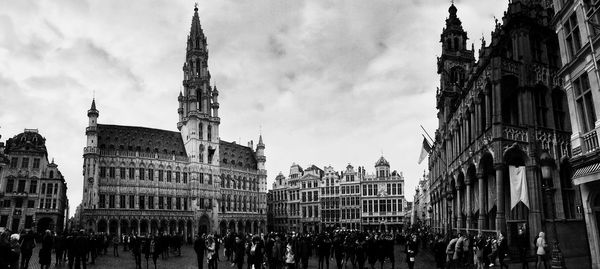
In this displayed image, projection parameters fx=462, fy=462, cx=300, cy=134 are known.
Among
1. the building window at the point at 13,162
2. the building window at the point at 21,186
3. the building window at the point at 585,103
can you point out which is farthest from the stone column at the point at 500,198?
the building window at the point at 13,162

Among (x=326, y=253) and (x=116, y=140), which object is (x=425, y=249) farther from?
(x=116, y=140)

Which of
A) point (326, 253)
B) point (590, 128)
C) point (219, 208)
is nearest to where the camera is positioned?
point (590, 128)

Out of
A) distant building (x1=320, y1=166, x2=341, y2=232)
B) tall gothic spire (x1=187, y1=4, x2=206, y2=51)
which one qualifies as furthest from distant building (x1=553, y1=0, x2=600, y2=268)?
distant building (x1=320, y1=166, x2=341, y2=232)

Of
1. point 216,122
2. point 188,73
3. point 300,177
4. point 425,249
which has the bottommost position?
point 425,249

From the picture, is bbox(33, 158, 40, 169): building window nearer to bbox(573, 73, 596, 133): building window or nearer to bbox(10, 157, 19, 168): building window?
bbox(10, 157, 19, 168): building window

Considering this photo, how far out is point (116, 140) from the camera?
247 ft

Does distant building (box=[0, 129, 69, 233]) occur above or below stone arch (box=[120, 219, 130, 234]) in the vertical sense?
above

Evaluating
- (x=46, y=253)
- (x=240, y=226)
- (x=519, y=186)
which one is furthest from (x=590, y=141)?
(x=240, y=226)

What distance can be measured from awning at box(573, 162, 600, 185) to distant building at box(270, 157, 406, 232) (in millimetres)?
70581

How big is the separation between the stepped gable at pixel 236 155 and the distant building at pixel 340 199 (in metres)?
12.2

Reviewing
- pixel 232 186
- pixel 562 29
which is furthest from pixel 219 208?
pixel 562 29

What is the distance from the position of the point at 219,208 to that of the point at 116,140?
69.6 ft

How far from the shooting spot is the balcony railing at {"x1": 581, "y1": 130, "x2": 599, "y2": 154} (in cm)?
1516

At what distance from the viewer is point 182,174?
79.9m
